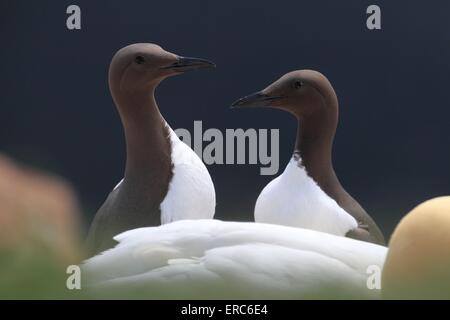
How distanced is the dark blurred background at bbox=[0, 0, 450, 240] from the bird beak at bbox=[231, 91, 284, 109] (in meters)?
0.05

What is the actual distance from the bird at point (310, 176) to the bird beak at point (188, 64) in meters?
0.09

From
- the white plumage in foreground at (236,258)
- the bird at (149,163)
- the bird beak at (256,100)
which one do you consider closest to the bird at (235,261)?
the white plumage in foreground at (236,258)

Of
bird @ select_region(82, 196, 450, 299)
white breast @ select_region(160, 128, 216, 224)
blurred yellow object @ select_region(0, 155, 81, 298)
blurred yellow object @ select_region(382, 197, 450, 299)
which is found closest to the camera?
blurred yellow object @ select_region(0, 155, 81, 298)

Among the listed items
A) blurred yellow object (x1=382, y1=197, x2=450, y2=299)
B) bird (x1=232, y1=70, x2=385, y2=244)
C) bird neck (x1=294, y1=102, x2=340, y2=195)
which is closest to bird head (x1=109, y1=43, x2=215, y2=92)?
bird (x1=232, y1=70, x2=385, y2=244)

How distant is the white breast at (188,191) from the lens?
1.42 m

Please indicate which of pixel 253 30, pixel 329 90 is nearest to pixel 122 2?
pixel 253 30

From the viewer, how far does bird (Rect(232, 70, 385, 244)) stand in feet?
4.78

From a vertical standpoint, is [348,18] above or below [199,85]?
above

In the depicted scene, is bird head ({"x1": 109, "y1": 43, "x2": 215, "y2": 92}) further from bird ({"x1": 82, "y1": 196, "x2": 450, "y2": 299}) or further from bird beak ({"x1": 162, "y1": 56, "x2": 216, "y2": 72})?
bird ({"x1": 82, "y1": 196, "x2": 450, "y2": 299})

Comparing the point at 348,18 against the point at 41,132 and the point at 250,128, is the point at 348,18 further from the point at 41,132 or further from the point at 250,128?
the point at 41,132

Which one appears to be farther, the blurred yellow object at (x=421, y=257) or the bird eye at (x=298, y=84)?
the bird eye at (x=298, y=84)

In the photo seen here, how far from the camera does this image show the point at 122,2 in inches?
59.3

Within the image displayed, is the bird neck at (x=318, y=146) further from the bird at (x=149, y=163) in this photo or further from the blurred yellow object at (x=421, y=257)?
the blurred yellow object at (x=421, y=257)
